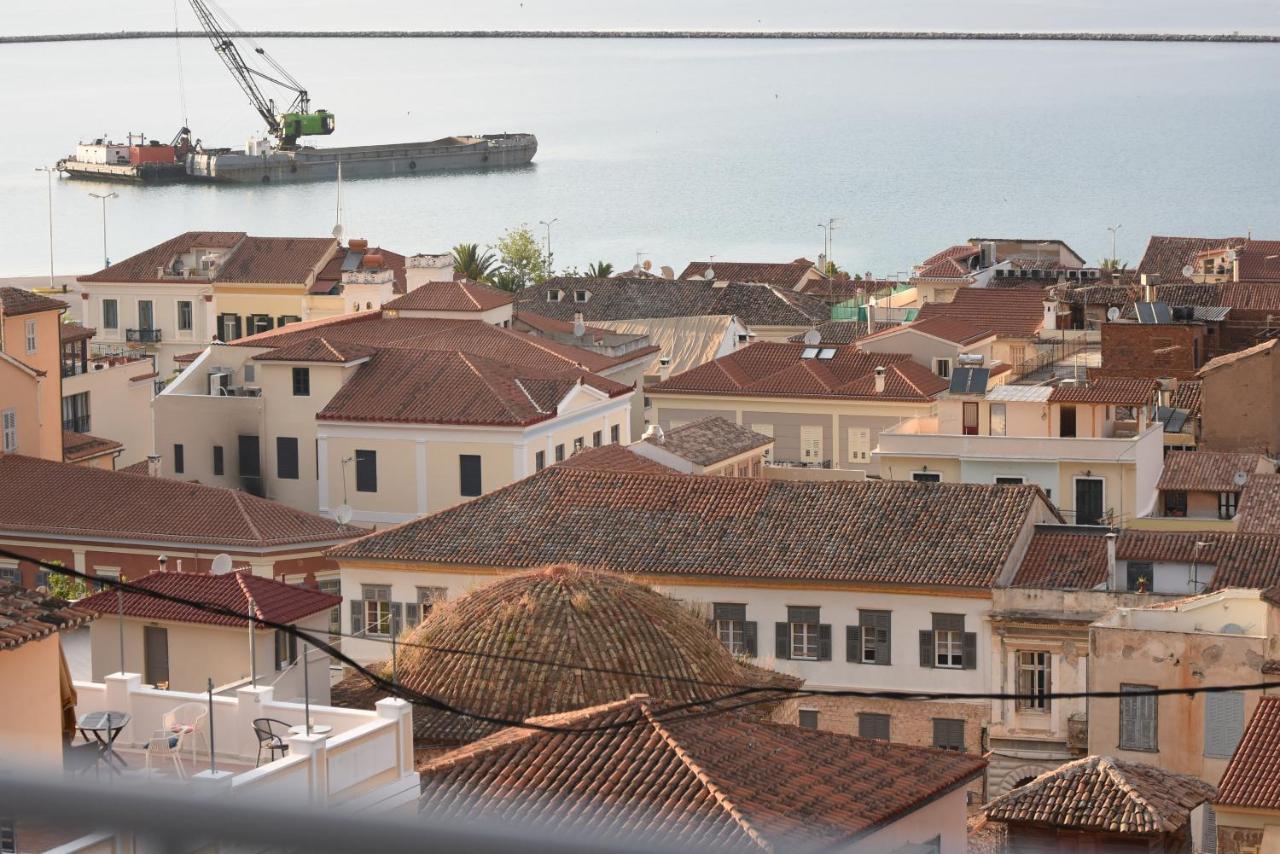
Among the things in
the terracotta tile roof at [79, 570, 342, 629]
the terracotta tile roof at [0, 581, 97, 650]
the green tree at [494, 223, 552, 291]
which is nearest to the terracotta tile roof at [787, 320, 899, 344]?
the green tree at [494, 223, 552, 291]

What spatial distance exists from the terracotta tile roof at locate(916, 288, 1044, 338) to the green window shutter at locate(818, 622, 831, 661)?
1586 cm

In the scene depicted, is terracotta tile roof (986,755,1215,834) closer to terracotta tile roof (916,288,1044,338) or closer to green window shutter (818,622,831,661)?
green window shutter (818,622,831,661)

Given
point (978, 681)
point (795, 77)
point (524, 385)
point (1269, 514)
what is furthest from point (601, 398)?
point (795, 77)

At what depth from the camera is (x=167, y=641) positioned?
11.4 m

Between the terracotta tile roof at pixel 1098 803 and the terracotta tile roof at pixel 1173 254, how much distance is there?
94.1 feet

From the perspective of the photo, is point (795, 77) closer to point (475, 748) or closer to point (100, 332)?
point (100, 332)

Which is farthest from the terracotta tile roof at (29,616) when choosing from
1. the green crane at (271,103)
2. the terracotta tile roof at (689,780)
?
the green crane at (271,103)

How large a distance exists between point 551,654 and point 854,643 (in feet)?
17.0

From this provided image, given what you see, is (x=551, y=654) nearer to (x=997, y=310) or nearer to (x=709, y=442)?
(x=709, y=442)

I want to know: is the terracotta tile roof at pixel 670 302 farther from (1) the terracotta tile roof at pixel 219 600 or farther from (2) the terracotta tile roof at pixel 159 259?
(1) the terracotta tile roof at pixel 219 600

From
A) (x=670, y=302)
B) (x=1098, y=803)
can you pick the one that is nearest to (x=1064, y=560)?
(x=1098, y=803)

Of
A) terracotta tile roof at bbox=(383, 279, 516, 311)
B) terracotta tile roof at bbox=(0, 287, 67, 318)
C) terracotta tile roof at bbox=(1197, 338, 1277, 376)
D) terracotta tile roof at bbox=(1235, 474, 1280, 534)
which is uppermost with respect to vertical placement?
terracotta tile roof at bbox=(0, 287, 67, 318)

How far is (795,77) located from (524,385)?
151396 millimetres

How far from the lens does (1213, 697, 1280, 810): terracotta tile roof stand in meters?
10.5
